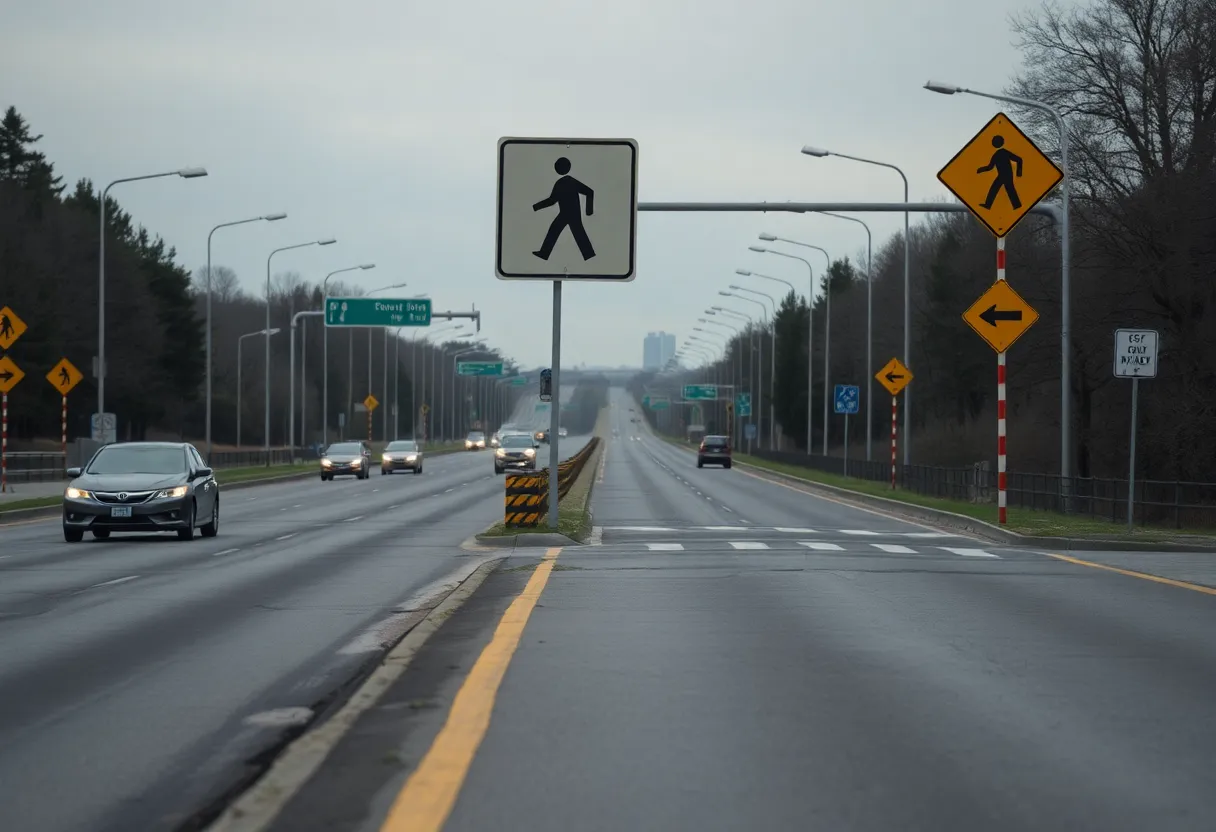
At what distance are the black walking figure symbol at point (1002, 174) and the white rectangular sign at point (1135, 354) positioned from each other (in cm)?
278

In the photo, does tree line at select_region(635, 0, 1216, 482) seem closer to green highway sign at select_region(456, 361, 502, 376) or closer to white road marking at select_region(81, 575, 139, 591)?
white road marking at select_region(81, 575, 139, 591)

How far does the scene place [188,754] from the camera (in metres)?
7.79

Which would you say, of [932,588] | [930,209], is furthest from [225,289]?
[932,588]

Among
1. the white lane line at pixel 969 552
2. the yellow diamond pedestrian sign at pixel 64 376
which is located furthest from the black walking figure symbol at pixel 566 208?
the yellow diamond pedestrian sign at pixel 64 376

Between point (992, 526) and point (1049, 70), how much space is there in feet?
84.5

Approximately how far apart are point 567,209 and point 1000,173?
7.88m

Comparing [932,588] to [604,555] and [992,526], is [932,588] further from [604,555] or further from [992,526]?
[992,526]

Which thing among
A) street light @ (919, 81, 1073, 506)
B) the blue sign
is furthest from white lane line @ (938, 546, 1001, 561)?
the blue sign

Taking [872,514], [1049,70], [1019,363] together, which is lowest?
[872,514]

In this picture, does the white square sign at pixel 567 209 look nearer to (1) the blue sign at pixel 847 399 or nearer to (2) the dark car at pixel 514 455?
(1) the blue sign at pixel 847 399

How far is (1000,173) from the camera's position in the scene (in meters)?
27.5

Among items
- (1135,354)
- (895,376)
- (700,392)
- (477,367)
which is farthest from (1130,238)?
(700,392)

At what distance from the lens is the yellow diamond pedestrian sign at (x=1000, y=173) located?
27.3m

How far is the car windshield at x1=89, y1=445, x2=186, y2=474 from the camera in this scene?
26156 millimetres
